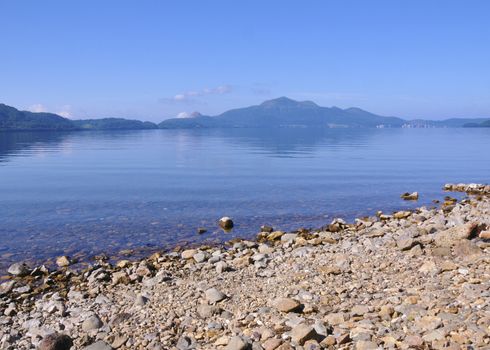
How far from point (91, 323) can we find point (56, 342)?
1128 millimetres

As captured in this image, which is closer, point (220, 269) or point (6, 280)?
point (220, 269)

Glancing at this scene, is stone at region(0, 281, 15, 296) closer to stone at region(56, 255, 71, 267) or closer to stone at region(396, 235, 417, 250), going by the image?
stone at region(56, 255, 71, 267)

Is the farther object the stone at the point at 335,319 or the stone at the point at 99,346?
the stone at the point at 99,346

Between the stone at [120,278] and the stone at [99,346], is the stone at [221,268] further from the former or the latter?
the stone at [99,346]

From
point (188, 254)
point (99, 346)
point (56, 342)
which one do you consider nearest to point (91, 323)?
point (56, 342)

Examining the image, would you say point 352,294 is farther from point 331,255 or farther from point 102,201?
point 102,201

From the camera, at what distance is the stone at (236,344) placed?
29.7 ft

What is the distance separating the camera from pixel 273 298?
39.1 feet

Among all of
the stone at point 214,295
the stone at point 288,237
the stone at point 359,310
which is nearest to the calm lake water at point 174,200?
the stone at point 288,237

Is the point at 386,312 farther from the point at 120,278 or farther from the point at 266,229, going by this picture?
the point at 266,229

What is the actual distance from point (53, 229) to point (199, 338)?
16388mm

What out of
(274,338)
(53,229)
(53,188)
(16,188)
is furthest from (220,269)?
(16,188)

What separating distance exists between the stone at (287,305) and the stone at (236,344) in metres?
1.82

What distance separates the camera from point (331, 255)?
51.7 feet
